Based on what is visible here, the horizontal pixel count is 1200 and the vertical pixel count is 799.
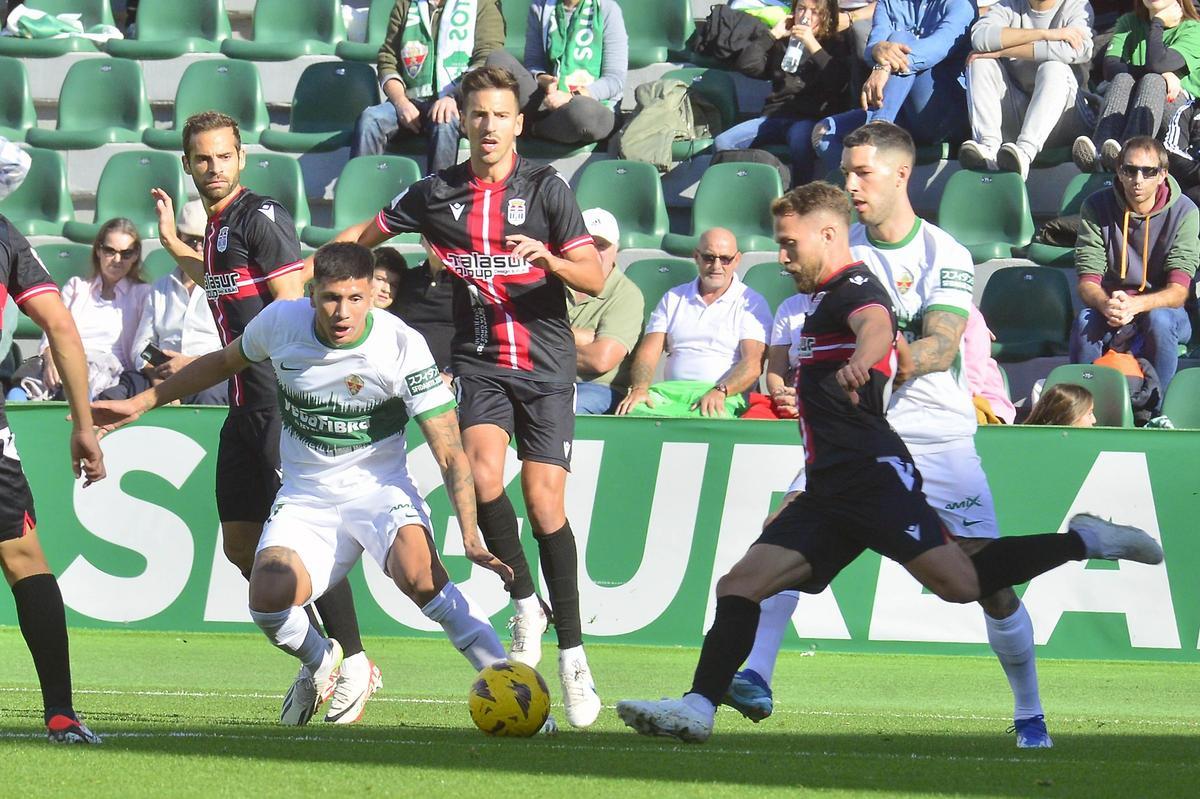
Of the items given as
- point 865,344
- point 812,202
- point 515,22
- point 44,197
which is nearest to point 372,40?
point 515,22

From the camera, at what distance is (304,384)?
5.80 metres

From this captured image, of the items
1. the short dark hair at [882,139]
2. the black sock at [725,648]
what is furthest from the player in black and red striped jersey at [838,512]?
the short dark hair at [882,139]

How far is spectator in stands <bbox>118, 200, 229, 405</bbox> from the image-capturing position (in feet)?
33.5

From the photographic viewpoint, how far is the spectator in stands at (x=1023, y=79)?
1146 cm

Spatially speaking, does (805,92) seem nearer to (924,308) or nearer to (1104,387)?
(1104,387)

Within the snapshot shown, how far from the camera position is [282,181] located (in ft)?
41.1

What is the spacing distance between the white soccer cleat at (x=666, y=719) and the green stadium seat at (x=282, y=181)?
26.4 feet

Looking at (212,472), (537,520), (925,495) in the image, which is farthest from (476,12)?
(925,495)

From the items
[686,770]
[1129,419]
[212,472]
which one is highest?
[686,770]

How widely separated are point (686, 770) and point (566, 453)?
2207 millimetres

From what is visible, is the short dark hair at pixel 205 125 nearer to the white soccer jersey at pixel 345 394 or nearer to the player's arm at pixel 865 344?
the white soccer jersey at pixel 345 394

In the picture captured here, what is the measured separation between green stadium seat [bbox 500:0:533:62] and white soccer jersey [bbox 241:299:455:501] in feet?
27.9

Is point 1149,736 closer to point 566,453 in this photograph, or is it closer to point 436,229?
point 566,453

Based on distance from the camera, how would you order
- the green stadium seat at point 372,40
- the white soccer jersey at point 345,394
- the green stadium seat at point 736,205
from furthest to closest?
1. the green stadium seat at point 372,40
2. the green stadium seat at point 736,205
3. the white soccer jersey at point 345,394
